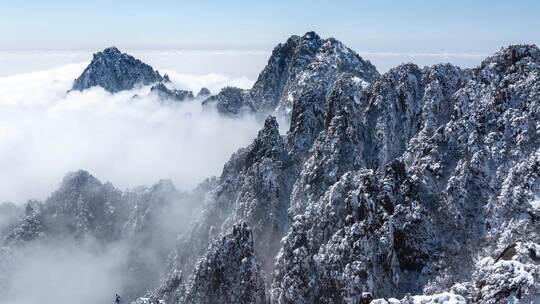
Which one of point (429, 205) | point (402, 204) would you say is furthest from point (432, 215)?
point (402, 204)

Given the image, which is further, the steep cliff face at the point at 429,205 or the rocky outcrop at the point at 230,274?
the rocky outcrop at the point at 230,274

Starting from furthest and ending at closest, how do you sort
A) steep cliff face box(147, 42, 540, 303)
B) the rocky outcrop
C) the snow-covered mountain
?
the rocky outcrop, steep cliff face box(147, 42, 540, 303), the snow-covered mountain

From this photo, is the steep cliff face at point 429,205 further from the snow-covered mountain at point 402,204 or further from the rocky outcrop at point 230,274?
Answer: the rocky outcrop at point 230,274

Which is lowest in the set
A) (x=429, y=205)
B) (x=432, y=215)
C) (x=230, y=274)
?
(x=230, y=274)

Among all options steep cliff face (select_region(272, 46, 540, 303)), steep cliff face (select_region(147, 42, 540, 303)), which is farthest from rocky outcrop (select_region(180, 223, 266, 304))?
steep cliff face (select_region(272, 46, 540, 303))

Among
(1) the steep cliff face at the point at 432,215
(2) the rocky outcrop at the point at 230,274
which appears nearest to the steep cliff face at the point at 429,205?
(1) the steep cliff face at the point at 432,215

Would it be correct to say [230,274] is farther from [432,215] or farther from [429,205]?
[429,205]

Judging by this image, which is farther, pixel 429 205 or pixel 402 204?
pixel 429 205

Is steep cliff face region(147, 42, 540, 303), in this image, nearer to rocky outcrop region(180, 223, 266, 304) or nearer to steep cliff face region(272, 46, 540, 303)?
steep cliff face region(272, 46, 540, 303)

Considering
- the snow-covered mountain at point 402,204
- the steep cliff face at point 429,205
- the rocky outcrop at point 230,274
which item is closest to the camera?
the snow-covered mountain at point 402,204

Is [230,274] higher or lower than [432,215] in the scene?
lower

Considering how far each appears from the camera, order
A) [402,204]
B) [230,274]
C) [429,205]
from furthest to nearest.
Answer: [230,274] → [429,205] → [402,204]
